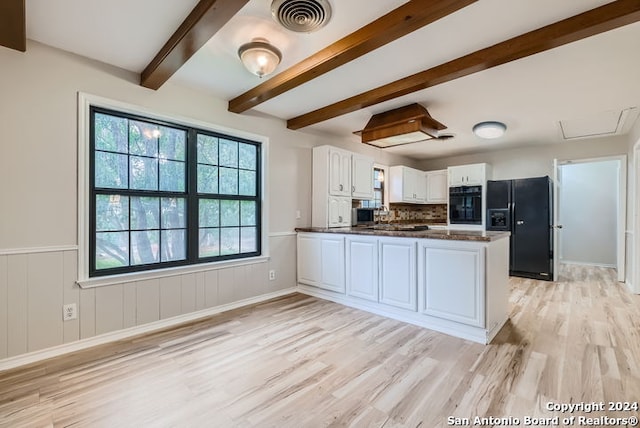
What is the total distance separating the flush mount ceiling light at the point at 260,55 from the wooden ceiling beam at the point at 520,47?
1211 millimetres

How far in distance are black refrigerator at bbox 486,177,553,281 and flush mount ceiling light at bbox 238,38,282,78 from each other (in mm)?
4776

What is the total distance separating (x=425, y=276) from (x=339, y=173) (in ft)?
6.88

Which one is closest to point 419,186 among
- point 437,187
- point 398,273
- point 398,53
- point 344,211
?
point 437,187

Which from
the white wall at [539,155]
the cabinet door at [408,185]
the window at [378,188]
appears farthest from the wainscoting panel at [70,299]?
the white wall at [539,155]

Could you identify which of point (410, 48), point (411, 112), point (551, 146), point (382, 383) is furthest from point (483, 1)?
point (551, 146)

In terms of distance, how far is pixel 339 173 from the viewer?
179 inches

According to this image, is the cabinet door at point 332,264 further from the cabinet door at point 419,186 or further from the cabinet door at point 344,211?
the cabinet door at point 419,186

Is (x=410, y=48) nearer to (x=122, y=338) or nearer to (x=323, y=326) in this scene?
(x=323, y=326)

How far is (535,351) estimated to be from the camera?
98.5 inches

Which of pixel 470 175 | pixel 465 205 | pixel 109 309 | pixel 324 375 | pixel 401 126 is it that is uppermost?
pixel 401 126

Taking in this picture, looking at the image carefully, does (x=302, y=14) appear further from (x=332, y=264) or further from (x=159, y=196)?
(x=332, y=264)

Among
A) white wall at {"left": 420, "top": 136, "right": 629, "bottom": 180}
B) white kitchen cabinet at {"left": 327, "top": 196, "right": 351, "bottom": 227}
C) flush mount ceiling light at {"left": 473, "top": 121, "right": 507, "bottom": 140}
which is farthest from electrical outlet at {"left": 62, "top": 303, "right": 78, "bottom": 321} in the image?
white wall at {"left": 420, "top": 136, "right": 629, "bottom": 180}

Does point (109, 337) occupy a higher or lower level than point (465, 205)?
lower

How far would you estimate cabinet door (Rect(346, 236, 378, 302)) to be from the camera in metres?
3.45
